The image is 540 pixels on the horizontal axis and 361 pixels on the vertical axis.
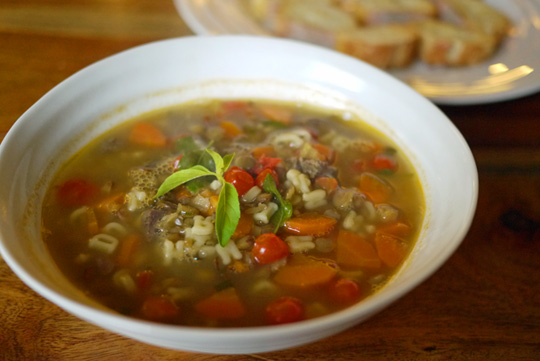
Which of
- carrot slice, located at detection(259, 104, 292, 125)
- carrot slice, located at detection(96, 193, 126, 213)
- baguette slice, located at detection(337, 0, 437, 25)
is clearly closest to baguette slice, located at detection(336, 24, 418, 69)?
baguette slice, located at detection(337, 0, 437, 25)

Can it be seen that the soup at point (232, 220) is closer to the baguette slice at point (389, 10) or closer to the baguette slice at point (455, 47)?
the baguette slice at point (455, 47)

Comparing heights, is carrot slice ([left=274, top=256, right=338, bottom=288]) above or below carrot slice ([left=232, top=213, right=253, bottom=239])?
below

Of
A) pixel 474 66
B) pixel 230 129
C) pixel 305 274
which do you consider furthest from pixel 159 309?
pixel 474 66

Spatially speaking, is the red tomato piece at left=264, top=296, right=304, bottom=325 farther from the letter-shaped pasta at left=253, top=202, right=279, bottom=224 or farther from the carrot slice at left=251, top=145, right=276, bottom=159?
the carrot slice at left=251, top=145, right=276, bottom=159

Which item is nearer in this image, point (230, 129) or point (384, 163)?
point (384, 163)

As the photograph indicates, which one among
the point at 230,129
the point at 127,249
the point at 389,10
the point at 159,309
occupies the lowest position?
the point at 159,309

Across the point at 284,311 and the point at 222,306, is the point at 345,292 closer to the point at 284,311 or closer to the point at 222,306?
the point at 284,311
